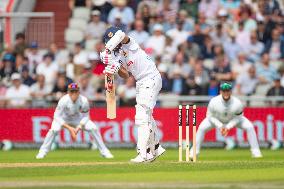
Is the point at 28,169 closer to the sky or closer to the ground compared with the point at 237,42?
closer to the ground

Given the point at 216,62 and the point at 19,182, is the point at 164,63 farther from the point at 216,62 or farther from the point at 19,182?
the point at 19,182

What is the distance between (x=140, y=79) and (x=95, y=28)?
466 inches

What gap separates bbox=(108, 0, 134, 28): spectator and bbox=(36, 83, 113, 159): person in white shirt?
7.08m

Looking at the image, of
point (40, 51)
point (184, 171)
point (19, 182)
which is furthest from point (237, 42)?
point (19, 182)

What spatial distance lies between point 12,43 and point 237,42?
22.4 ft

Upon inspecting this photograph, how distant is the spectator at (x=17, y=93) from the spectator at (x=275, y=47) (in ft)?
22.2

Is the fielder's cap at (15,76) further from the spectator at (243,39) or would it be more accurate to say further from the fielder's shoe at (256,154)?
the fielder's shoe at (256,154)

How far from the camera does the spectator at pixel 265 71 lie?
94.6ft

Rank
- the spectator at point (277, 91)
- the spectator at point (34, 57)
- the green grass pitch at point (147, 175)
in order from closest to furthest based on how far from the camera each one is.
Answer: the green grass pitch at point (147, 175)
the spectator at point (277, 91)
the spectator at point (34, 57)

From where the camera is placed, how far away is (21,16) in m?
31.7

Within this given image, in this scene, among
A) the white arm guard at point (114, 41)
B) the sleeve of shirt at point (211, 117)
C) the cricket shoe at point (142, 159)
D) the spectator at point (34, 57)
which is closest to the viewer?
the white arm guard at point (114, 41)

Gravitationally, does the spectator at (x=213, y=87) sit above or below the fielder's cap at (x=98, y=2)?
below

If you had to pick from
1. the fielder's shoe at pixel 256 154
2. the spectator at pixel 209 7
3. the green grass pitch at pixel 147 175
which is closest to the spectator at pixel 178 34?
the spectator at pixel 209 7

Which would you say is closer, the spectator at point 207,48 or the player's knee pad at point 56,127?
the player's knee pad at point 56,127
